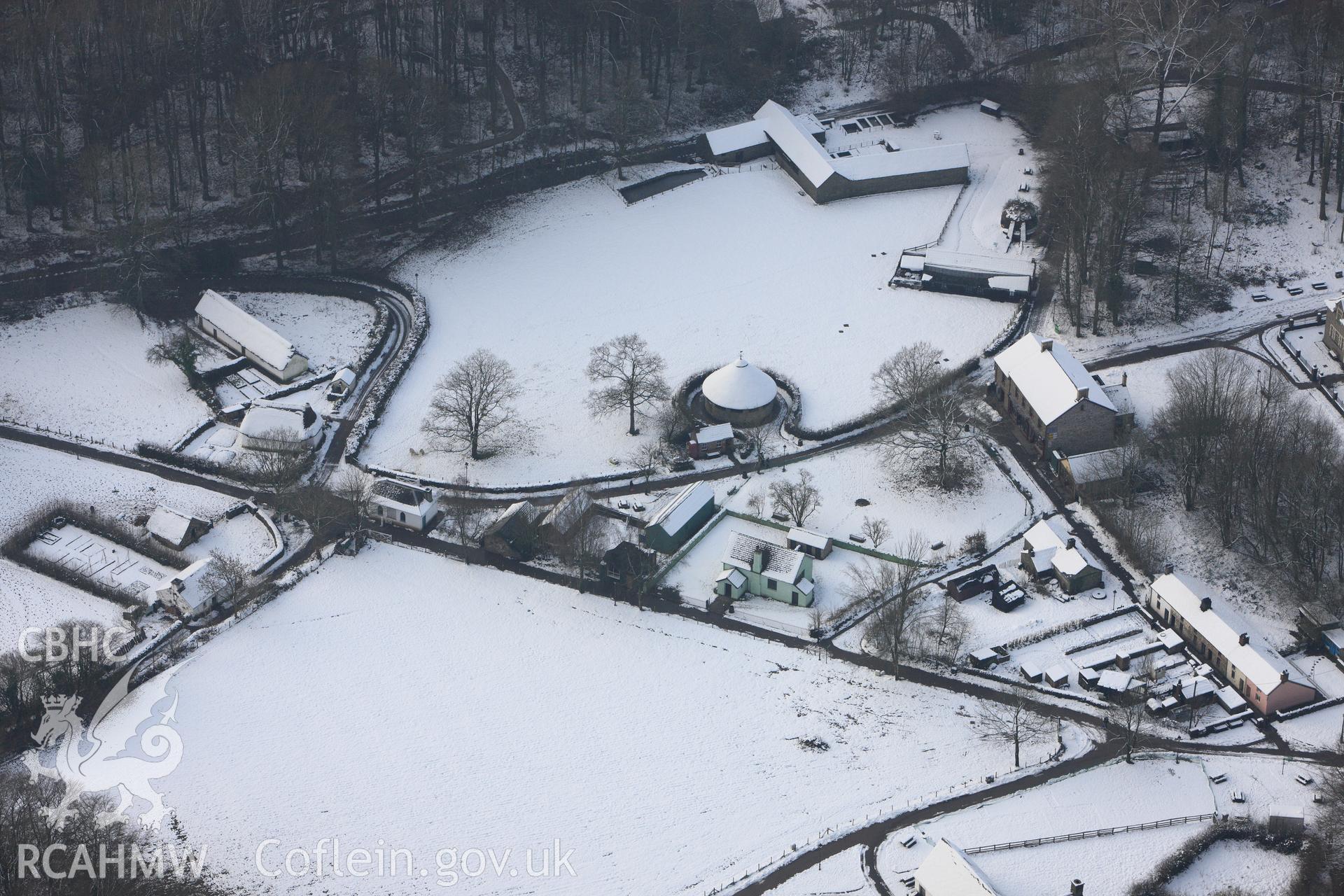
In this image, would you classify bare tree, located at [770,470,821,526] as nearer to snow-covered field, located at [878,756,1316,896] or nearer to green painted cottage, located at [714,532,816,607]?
green painted cottage, located at [714,532,816,607]

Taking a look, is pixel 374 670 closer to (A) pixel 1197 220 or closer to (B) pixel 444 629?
(B) pixel 444 629

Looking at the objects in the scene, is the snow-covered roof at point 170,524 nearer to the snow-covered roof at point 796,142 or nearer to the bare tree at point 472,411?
the bare tree at point 472,411

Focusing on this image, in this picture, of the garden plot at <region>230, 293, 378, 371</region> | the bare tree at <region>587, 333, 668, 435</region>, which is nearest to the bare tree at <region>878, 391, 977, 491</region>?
the bare tree at <region>587, 333, 668, 435</region>

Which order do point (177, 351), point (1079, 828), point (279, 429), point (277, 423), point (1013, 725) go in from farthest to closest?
point (177, 351), point (277, 423), point (279, 429), point (1013, 725), point (1079, 828)

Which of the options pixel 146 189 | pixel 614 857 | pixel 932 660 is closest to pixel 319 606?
pixel 614 857

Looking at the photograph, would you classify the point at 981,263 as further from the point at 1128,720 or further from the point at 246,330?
the point at 246,330

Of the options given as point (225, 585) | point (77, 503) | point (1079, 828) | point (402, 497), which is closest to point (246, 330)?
point (77, 503)
